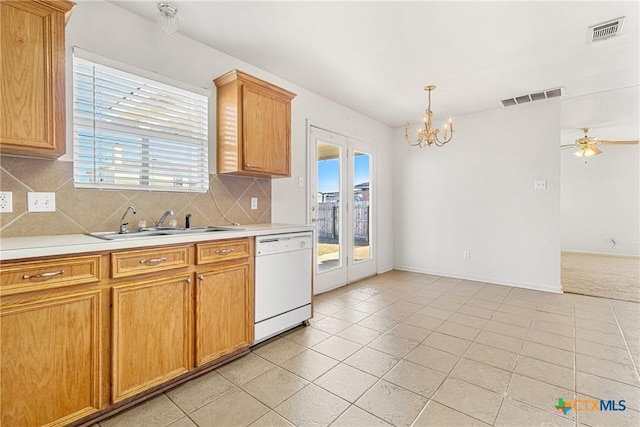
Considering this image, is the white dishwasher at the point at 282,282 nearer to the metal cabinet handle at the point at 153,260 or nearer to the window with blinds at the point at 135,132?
the metal cabinet handle at the point at 153,260

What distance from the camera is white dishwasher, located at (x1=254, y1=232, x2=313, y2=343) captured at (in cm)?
245

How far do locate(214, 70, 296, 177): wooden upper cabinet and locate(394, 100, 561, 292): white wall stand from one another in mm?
3131

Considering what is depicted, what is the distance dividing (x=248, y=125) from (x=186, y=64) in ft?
2.32

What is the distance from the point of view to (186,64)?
2.59 metres

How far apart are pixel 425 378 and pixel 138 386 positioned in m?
1.79

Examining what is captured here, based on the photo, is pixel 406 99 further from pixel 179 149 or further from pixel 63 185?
pixel 63 185

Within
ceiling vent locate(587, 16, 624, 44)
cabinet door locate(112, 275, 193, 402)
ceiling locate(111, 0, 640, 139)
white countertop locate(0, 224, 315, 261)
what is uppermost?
ceiling locate(111, 0, 640, 139)

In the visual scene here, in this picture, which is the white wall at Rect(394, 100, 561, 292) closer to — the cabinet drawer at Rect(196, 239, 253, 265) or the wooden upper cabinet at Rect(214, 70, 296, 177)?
the wooden upper cabinet at Rect(214, 70, 296, 177)

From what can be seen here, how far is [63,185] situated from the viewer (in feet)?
6.40

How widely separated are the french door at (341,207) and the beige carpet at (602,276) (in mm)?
2888

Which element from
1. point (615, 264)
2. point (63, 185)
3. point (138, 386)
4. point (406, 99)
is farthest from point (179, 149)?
point (615, 264)

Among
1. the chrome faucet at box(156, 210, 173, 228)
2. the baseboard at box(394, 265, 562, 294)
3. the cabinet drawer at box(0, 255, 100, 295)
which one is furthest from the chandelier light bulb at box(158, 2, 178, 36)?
the baseboard at box(394, 265, 562, 294)

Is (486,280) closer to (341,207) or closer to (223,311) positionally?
(341,207)

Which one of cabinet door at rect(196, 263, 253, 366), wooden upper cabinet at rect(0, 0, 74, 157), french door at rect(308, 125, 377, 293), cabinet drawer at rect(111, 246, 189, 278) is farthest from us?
french door at rect(308, 125, 377, 293)
